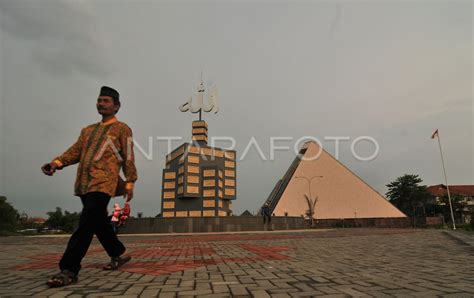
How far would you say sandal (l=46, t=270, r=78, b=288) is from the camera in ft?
9.77

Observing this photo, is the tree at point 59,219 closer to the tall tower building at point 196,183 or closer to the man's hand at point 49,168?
the tall tower building at point 196,183

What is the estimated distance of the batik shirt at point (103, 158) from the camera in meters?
3.64

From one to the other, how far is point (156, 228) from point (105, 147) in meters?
21.4

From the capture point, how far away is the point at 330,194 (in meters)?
54.8

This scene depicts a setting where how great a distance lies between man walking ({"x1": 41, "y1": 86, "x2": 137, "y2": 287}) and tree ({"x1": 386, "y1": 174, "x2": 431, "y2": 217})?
64.4m

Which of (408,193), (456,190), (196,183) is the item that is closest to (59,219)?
(196,183)

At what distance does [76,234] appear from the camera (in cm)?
343

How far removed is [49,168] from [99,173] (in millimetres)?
678

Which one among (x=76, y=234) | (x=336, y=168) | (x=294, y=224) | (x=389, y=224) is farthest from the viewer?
(x=336, y=168)

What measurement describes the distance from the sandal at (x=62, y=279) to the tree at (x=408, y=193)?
214 feet

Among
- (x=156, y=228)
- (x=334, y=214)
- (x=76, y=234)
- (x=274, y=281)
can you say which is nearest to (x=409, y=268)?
(x=274, y=281)

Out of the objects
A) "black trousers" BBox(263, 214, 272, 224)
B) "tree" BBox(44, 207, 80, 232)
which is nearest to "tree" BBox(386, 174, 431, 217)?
"black trousers" BBox(263, 214, 272, 224)

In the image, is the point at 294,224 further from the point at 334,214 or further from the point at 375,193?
the point at 375,193

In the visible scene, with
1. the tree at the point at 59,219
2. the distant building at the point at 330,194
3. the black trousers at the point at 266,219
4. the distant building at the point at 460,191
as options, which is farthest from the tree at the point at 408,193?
the tree at the point at 59,219
